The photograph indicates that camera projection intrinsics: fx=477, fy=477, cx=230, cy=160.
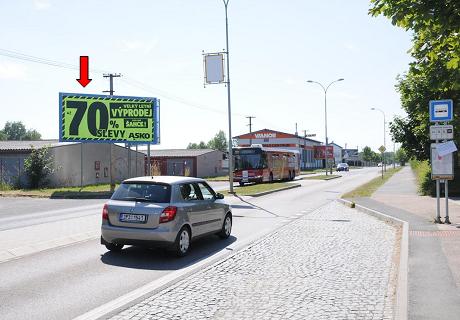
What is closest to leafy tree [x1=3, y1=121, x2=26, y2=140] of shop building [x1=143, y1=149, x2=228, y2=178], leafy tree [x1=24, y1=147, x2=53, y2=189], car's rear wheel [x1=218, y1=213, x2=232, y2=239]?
shop building [x1=143, y1=149, x2=228, y2=178]

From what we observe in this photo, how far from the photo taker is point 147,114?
1321 inches

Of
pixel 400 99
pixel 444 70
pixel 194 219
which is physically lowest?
pixel 194 219

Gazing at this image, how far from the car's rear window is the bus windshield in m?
27.5

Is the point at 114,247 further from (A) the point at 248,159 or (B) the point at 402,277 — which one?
(A) the point at 248,159

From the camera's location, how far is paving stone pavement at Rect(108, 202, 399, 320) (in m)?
5.55

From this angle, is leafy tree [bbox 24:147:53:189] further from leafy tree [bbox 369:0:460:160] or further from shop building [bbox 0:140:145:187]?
leafy tree [bbox 369:0:460:160]

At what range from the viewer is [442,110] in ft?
41.9

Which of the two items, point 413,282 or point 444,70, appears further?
point 444,70

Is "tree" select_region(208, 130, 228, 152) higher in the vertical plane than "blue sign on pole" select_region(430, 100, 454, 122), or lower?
higher

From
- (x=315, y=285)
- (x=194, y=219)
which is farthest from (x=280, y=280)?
(x=194, y=219)

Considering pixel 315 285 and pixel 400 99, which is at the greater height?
pixel 400 99

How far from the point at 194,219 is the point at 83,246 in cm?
262

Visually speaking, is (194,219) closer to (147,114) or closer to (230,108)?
(230,108)

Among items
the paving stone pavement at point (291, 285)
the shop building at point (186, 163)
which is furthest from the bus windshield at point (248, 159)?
the paving stone pavement at point (291, 285)
